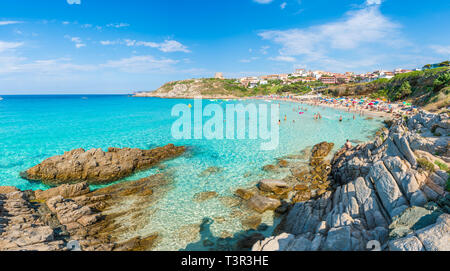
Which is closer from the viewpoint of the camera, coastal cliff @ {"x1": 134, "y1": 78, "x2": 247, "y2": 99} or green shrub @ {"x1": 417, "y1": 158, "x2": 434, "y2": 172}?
green shrub @ {"x1": 417, "y1": 158, "x2": 434, "y2": 172}

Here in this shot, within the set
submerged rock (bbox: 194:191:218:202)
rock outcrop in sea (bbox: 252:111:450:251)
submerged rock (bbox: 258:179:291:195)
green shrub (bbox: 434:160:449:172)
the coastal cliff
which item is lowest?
submerged rock (bbox: 194:191:218:202)

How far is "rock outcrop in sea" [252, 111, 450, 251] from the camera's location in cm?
538

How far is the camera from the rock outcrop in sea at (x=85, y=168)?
16469 mm

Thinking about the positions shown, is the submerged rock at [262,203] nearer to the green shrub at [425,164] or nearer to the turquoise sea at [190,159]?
the turquoise sea at [190,159]

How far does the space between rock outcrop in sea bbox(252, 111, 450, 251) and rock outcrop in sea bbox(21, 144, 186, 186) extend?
14.2 m

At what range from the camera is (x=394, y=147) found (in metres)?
11.1

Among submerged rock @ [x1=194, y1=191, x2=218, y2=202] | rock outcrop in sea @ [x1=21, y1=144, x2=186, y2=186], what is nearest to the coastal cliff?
rock outcrop in sea @ [x1=21, y1=144, x2=186, y2=186]

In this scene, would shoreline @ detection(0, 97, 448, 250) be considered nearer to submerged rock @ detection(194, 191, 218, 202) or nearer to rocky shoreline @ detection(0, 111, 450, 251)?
rocky shoreline @ detection(0, 111, 450, 251)

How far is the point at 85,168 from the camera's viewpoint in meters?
16.8

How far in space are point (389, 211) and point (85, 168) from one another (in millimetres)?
20467

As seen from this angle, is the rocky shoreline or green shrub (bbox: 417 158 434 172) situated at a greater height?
green shrub (bbox: 417 158 434 172)

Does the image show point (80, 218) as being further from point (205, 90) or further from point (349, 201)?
point (205, 90)
